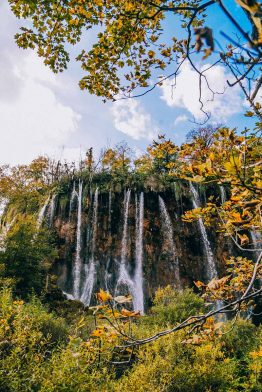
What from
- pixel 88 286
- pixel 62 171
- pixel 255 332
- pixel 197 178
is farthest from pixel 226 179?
pixel 62 171

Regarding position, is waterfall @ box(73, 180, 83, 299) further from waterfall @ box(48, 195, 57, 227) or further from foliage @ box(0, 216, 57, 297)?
A: foliage @ box(0, 216, 57, 297)

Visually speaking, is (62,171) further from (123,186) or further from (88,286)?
(88,286)

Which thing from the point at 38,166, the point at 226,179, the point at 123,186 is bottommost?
the point at 226,179

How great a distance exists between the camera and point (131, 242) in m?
20.6

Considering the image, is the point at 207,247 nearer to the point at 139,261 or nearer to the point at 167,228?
the point at 167,228

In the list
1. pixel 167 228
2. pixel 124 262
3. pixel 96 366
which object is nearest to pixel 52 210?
pixel 124 262

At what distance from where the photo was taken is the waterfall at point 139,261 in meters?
18.3

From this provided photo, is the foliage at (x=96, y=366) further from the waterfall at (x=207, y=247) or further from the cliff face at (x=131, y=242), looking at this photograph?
the waterfall at (x=207, y=247)

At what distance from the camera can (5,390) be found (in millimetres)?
4234

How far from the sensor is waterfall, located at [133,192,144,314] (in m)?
18.3

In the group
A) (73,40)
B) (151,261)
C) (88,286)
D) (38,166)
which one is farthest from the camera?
(38,166)

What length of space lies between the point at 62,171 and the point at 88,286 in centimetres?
1493

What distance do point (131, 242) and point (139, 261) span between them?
1.52 m

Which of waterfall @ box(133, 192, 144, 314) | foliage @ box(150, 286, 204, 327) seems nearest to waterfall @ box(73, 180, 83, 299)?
waterfall @ box(133, 192, 144, 314)
